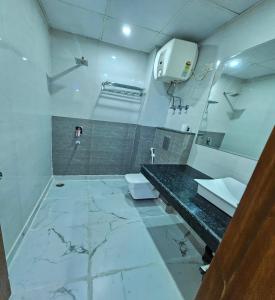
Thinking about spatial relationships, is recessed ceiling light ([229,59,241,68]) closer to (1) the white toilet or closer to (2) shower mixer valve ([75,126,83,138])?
(1) the white toilet

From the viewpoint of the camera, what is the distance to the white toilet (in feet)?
7.79

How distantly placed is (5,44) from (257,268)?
1723 mm

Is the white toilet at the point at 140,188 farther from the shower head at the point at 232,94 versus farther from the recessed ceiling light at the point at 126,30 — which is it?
the recessed ceiling light at the point at 126,30

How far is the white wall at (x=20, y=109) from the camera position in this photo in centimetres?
115

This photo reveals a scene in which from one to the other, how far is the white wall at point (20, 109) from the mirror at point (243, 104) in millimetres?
1941

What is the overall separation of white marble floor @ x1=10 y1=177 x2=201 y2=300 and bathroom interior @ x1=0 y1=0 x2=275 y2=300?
11mm

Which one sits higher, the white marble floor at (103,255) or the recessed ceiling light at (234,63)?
the recessed ceiling light at (234,63)

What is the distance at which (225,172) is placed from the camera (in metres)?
1.61

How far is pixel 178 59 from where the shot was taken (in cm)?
205

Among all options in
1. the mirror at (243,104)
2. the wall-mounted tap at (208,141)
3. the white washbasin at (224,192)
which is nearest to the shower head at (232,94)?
the mirror at (243,104)

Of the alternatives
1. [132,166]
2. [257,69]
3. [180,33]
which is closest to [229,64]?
[257,69]

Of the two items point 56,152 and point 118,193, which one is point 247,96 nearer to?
point 118,193

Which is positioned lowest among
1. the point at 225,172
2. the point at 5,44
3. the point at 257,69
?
the point at 225,172

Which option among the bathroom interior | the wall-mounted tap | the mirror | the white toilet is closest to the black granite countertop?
the bathroom interior
